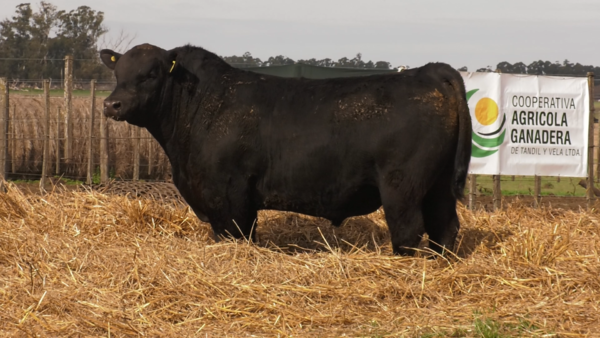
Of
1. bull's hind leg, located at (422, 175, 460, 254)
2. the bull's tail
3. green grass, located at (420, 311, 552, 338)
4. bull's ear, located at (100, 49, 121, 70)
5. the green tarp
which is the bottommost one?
green grass, located at (420, 311, 552, 338)

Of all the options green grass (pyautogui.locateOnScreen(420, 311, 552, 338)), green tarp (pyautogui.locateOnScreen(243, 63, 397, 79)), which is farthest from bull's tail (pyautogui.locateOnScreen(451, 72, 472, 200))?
green tarp (pyautogui.locateOnScreen(243, 63, 397, 79))

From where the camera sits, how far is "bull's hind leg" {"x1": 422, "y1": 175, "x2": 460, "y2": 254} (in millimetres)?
6137

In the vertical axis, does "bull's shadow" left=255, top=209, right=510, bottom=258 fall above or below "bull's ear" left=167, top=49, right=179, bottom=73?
below

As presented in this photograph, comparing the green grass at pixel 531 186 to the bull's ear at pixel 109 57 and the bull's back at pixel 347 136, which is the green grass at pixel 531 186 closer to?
the bull's back at pixel 347 136

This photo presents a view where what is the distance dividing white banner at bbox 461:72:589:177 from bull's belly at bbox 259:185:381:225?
12.8ft

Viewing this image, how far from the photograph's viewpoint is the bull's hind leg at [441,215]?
6.14m

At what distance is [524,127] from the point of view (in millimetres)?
9805

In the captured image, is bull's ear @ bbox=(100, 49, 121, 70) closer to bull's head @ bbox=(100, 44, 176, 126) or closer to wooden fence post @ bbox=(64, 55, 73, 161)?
bull's head @ bbox=(100, 44, 176, 126)

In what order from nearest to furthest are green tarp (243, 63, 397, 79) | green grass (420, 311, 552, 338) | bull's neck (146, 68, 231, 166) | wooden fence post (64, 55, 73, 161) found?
1. green grass (420, 311, 552, 338)
2. bull's neck (146, 68, 231, 166)
3. green tarp (243, 63, 397, 79)
4. wooden fence post (64, 55, 73, 161)

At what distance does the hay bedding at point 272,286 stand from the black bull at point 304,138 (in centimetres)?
43

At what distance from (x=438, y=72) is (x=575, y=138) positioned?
457 centimetres

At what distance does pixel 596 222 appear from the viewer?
296 inches

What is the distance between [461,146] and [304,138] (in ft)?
4.01

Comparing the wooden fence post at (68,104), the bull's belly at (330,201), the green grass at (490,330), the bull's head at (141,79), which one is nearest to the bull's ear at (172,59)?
the bull's head at (141,79)
